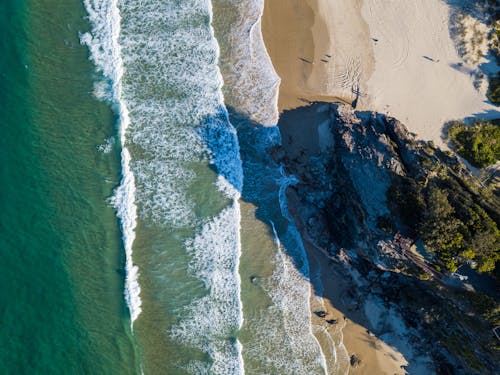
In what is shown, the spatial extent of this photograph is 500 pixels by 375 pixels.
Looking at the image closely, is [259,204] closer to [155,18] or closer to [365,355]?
[365,355]

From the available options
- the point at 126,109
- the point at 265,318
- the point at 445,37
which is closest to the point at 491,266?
the point at 265,318

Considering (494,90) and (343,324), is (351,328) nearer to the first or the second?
(343,324)

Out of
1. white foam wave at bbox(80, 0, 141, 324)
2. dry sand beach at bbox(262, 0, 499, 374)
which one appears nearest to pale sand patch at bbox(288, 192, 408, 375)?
dry sand beach at bbox(262, 0, 499, 374)

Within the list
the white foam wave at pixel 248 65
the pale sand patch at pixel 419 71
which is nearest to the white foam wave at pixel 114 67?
the white foam wave at pixel 248 65

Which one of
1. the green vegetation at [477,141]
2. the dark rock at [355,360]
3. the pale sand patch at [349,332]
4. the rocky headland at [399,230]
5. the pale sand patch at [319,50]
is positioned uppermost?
the pale sand patch at [319,50]

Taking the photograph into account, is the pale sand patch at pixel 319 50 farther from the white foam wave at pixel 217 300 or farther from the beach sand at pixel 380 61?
the white foam wave at pixel 217 300

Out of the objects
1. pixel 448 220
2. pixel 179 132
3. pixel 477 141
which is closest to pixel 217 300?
pixel 179 132

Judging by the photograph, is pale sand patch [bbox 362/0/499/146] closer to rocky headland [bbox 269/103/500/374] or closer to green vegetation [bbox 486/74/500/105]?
green vegetation [bbox 486/74/500/105]
